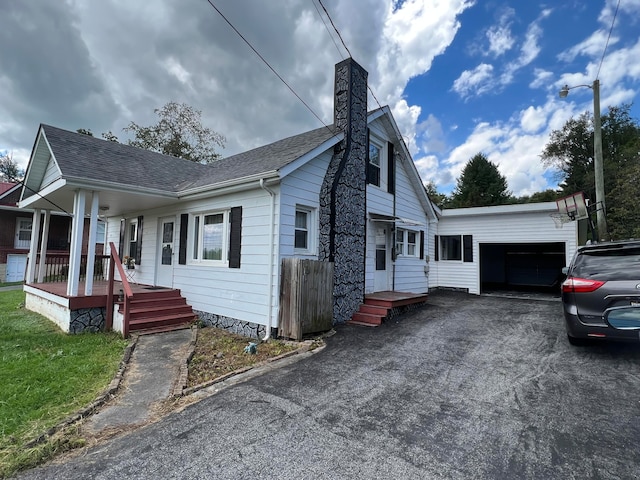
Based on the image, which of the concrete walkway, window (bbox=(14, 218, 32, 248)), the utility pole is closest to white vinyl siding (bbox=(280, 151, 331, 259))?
the concrete walkway

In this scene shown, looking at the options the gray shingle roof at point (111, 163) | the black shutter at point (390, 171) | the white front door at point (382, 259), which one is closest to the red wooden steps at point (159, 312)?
the gray shingle roof at point (111, 163)

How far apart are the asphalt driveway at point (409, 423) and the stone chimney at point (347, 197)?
242 centimetres

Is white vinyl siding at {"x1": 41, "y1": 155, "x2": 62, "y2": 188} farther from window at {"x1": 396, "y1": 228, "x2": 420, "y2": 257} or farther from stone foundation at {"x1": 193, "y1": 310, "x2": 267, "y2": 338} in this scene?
window at {"x1": 396, "y1": 228, "x2": 420, "y2": 257}

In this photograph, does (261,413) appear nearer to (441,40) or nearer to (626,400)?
(626,400)

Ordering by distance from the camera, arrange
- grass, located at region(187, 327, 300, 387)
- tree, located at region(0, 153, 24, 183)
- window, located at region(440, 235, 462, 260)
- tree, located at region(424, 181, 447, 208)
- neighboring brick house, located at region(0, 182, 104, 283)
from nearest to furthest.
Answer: grass, located at region(187, 327, 300, 387)
window, located at region(440, 235, 462, 260)
neighboring brick house, located at region(0, 182, 104, 283)
tree, located at region(424, 181, 447, 208)
tree, located at region(0, 153, 24, 183)

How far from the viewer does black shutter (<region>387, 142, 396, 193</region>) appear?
9.65m

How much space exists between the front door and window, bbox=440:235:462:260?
10278mm

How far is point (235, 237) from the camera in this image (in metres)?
6.83

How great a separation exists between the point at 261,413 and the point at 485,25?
11.9 metres

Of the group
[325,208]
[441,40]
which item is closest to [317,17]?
[325,208]

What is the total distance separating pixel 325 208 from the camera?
22.9 feet

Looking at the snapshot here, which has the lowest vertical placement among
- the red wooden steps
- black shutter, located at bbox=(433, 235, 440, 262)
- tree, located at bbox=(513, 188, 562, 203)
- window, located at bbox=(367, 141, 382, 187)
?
the red wooden steps

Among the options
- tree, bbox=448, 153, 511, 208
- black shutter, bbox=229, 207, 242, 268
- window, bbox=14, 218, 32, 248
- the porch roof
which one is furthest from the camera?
tree, bbox=448, 153, 511, 208

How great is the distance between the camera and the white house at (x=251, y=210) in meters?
6.38
